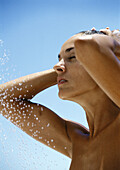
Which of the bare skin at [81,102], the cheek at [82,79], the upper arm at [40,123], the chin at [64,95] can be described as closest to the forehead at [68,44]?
the bare skin at [81,102]

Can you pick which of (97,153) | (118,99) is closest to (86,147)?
(97,153)

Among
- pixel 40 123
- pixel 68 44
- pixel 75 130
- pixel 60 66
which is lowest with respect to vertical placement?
pixel 75 130

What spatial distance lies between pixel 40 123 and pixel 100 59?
2.51 feet

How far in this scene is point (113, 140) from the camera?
135 centimetres

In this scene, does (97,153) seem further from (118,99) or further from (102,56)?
(102,56)

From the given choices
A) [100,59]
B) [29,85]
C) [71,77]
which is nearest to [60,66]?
[71,77]

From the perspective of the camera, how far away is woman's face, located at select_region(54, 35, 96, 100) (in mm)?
1414

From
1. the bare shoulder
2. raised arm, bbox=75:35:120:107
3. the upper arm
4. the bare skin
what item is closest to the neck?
the bare skin

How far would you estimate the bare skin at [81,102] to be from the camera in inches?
40.3

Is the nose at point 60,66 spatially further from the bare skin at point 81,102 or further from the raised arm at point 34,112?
the raised arm at point 34,112

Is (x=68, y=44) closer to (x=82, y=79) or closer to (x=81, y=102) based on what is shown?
(x=82, y=79)

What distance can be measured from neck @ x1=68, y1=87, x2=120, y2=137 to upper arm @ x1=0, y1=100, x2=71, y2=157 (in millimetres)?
247

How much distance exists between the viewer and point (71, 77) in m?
1.43

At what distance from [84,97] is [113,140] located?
261mm
